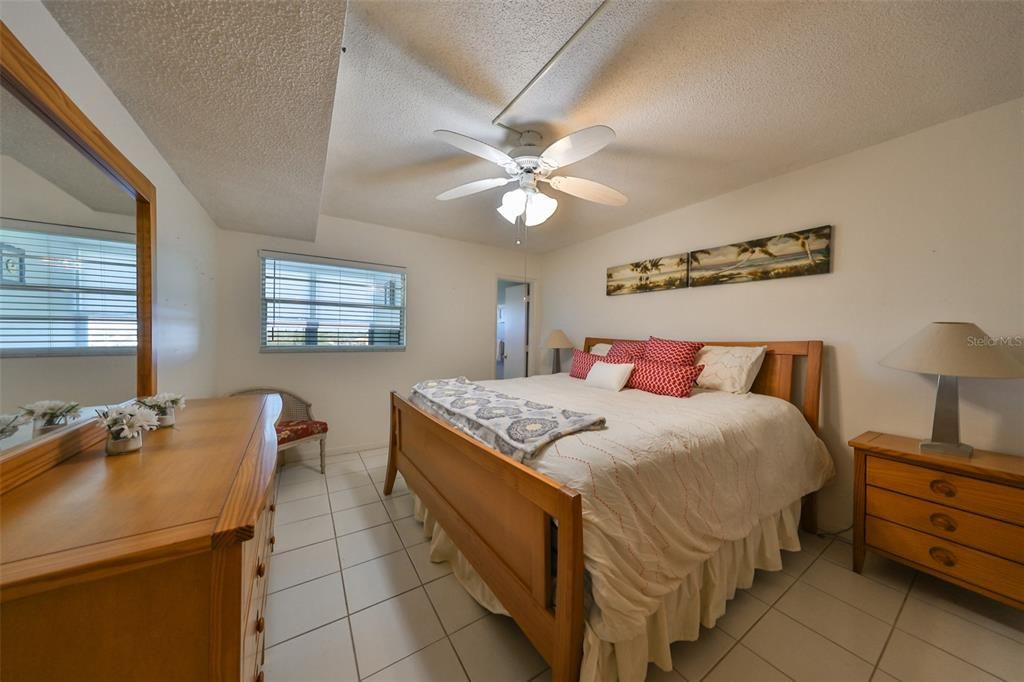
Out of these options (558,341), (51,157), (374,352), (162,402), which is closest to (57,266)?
(51,157)

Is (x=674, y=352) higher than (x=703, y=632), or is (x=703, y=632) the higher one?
(x=674, y=352)

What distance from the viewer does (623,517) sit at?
1.10m

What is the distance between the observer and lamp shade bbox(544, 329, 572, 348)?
4004 millimetres

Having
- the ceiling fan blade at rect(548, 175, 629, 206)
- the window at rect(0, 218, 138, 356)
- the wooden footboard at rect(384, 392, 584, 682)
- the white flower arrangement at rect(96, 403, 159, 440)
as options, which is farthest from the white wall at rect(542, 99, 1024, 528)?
the window at rect(0, 218, 138, 356)

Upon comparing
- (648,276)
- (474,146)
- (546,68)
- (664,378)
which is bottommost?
(664,378)

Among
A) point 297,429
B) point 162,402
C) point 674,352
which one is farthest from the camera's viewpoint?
A: point 297,429

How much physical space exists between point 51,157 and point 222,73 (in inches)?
22.6

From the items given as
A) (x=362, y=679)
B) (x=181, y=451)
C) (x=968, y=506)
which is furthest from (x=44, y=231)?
(x=968, y=506)

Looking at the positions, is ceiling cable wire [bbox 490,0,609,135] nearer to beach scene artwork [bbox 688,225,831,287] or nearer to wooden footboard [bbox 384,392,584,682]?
wooden footboard [bbox 384,392,584,682]

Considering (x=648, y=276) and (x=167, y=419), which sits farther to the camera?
(x=648, y=276)

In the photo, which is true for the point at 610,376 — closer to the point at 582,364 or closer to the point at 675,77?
the point at 582,364

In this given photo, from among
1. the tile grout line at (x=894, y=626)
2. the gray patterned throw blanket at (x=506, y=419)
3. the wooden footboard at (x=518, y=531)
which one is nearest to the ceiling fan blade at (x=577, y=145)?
the gray patterned throw blanket at (x=506, y=419)

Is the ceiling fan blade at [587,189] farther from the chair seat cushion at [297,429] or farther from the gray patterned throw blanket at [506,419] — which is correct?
the chair seat cushion at [297,429]

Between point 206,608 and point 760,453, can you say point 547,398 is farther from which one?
point 206,608
